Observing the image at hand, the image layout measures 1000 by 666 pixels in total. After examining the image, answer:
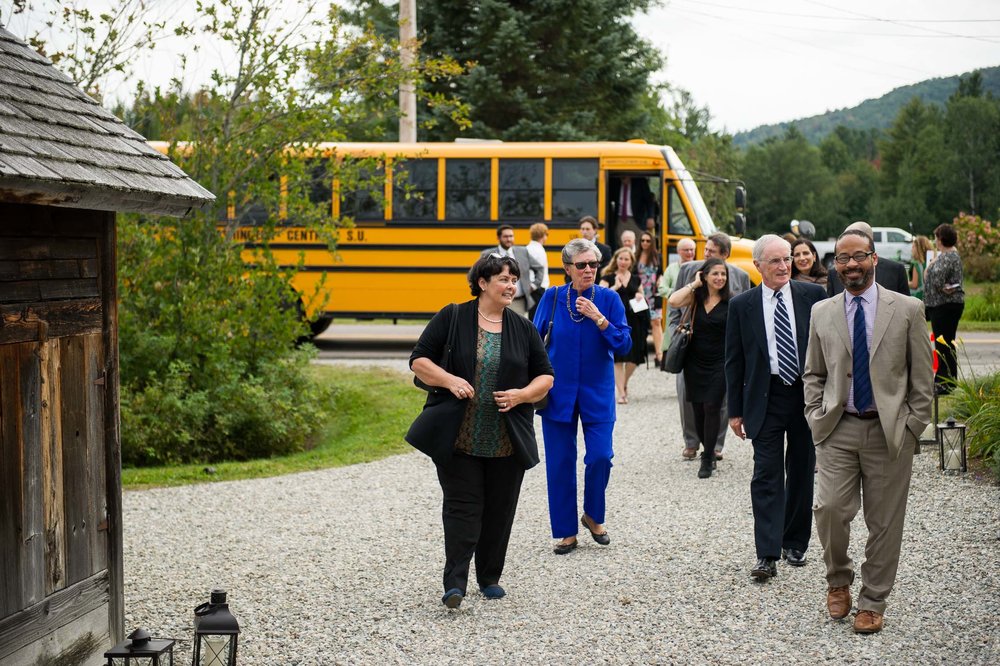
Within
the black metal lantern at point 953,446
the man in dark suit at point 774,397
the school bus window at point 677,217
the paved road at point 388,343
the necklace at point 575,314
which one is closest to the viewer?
the man in dark suit at point 774,397

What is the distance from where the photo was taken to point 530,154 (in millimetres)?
19266

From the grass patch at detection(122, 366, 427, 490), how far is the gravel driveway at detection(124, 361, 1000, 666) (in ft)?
2.33

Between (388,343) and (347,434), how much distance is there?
8937 millimetres

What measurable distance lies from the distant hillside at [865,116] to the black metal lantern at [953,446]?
364 ft

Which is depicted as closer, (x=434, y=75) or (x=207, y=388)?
(x=207, y=388)

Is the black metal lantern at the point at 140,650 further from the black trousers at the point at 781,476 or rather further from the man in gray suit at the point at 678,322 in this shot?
the man in gray suit at the point at 678,322

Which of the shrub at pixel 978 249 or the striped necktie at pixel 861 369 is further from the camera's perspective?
the shrub at pixel 978 249

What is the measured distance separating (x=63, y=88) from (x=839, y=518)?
4.44m

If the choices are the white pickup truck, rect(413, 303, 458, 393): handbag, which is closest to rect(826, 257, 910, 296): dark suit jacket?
rect(413, 303, 458, 393): handbag

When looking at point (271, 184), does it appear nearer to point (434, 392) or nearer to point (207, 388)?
point (207, 388)

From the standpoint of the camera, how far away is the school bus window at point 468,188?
19328mm

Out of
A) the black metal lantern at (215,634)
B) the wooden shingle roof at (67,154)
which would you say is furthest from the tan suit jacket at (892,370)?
the wooden shingle roof at (67,154)

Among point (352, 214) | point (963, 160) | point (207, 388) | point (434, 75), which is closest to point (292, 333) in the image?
point (207, 388)

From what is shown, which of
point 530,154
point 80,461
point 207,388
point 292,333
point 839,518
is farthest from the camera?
point 530,154
